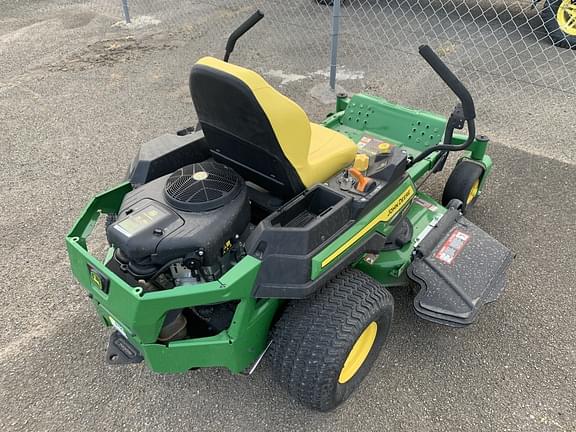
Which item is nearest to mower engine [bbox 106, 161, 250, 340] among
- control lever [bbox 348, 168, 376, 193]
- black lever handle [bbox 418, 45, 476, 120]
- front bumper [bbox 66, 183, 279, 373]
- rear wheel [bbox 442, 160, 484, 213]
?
front bumper [bbox 66, 183, 279, 373]

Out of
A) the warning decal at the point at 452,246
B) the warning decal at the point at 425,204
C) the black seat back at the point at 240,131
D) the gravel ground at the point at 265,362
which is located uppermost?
the black seat back at the point at 240,131

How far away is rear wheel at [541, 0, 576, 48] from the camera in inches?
197

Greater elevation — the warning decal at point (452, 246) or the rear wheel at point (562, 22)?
the rear wheel at point (562, 22)

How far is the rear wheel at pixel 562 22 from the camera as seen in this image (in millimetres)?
5012

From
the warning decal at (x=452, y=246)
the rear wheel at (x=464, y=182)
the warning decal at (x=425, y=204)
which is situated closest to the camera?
the warning decal at (x=452, y=246)

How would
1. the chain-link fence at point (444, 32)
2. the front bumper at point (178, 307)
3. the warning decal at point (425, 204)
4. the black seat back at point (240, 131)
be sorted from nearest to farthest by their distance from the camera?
the front bumper at point (178, 307)
the black seat back at point (240, 131)
the warning decal at point (425, 204)
the chain-link fence at point (444, 32)

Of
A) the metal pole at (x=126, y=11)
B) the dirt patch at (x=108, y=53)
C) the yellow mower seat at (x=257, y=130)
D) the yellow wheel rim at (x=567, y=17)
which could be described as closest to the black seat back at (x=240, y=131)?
the yellow mower seat at (x=257, y=130)

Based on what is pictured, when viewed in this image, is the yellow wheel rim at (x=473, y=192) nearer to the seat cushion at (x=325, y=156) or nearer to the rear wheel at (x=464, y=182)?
the rear wheel at (x=464, y=182)

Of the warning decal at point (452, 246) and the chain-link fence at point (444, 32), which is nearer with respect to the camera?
the warning decal at point (452, 246)

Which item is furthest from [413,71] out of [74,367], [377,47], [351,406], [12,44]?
[12,44]

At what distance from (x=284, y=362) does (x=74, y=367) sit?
3.32ft

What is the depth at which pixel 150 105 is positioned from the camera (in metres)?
4.29

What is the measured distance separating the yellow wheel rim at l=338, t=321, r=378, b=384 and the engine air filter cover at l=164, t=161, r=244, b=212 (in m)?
0.76

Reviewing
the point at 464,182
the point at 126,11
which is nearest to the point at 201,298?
the point at 464,182
